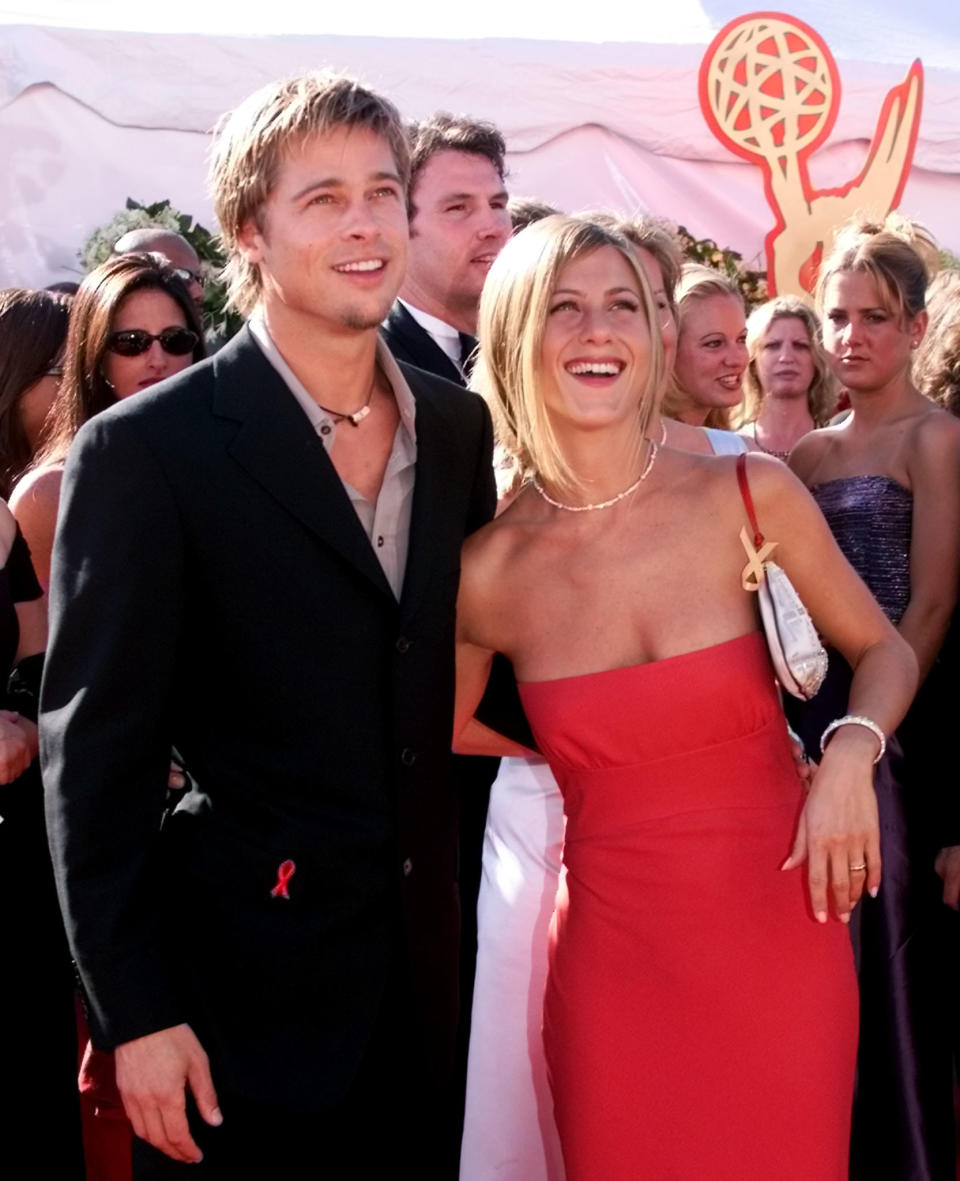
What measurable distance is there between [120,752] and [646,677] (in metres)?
0.90

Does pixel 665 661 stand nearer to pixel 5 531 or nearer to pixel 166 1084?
pixel 166 1084

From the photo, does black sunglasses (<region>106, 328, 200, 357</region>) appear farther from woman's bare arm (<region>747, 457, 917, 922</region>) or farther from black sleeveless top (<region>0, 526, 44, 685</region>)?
woman's bare arm (<region>747, 457, 917, 922</region>)

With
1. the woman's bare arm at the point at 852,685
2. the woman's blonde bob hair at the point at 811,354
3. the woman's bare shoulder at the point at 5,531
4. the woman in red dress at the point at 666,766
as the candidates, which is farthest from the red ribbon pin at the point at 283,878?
the woman's blonde bob hair at the point at 811,354

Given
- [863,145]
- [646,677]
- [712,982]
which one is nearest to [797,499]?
[646,677]

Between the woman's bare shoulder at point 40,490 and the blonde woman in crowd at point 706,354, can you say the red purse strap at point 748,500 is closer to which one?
the woman's bare shoulder at point 40,490

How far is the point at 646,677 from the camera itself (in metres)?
2.49

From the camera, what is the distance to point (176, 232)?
16.6 feet

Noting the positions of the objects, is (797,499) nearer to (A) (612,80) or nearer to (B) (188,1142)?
(B) (188,1142)

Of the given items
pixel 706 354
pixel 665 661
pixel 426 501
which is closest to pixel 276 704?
pixel 426 501

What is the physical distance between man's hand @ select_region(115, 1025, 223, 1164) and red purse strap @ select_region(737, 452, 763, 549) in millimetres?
1188

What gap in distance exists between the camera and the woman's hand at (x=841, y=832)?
88.0 inches

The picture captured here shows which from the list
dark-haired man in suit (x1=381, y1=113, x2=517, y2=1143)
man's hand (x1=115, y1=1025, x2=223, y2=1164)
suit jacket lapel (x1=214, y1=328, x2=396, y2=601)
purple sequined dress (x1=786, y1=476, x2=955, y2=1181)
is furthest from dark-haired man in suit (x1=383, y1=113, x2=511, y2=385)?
man's hand (x1=115, y1=1025, x2=223, y2=1164)

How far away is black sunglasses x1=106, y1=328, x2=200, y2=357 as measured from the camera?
3.44 m

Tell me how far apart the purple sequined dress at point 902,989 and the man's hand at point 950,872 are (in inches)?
Answer: 5.0
